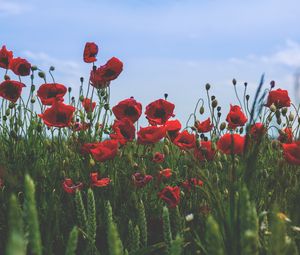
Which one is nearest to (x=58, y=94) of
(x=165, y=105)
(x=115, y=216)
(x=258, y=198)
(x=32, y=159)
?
(x=32, y=159)

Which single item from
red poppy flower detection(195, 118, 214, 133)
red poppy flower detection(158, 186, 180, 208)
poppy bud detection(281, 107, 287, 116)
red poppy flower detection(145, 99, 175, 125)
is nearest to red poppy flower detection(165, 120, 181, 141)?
red poppy flower detection(145, 99, 175, 125)

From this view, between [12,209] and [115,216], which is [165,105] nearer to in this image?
[115,216]

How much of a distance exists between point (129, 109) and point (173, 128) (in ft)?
0.84

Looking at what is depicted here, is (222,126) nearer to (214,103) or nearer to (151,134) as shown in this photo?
(214,103)

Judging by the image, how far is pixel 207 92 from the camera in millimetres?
3893

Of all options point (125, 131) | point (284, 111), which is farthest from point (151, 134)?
point (284, 111)

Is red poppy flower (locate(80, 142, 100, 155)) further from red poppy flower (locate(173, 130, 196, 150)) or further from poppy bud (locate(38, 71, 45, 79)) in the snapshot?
poppy bud (locate(38, 71, 45, 79))

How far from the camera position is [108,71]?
3.52 m

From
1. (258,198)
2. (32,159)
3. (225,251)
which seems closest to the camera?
(225,251)

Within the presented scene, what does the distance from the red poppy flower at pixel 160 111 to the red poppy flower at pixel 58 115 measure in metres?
0.43

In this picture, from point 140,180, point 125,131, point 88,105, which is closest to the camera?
point 140,180

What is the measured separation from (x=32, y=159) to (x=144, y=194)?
76cm

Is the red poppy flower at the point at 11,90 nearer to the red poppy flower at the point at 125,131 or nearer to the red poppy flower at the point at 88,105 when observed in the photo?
the red poppy flower at the point at 88,105

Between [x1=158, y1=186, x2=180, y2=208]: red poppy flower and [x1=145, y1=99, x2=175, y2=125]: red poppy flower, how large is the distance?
2.28ft
